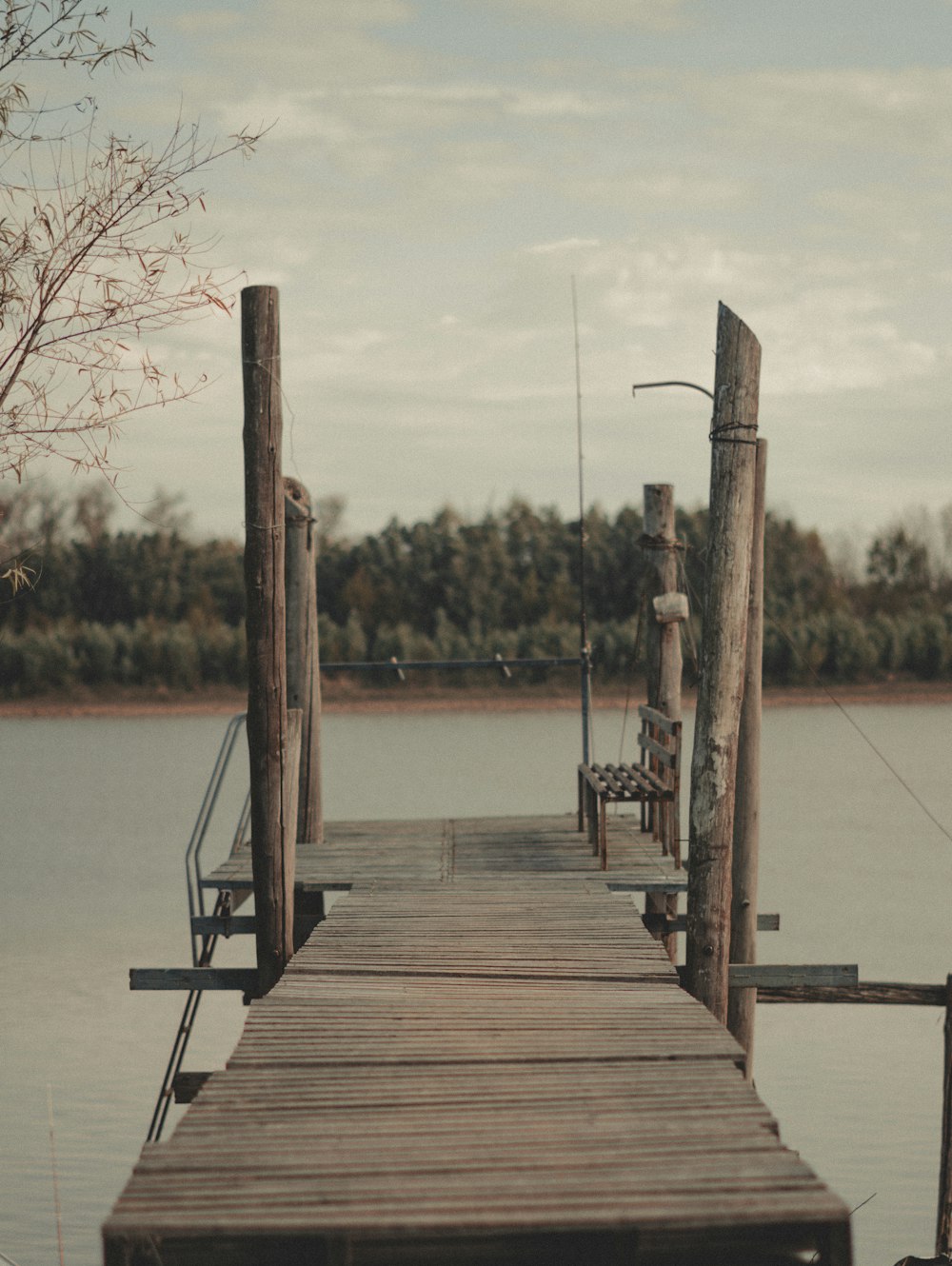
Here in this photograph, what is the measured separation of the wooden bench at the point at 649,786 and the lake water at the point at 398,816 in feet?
8.78

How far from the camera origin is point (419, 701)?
151 feet

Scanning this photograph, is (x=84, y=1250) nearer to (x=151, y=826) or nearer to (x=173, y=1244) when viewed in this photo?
(x=173, y=1244)

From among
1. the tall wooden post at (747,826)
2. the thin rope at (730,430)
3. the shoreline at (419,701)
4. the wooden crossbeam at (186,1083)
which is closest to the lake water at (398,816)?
the shoreline at (419,701)

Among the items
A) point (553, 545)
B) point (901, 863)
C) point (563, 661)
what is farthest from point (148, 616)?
point (563, 661)

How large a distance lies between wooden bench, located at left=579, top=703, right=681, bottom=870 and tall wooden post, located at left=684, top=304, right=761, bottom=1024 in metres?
1.56

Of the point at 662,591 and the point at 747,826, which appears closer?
the point at 747,826

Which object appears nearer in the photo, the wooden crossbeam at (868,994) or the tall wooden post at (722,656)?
the tall wooden post at (722,656)

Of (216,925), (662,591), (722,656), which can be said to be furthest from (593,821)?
(722,656)

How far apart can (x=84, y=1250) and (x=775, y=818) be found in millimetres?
20221

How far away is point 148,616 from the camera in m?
46.9

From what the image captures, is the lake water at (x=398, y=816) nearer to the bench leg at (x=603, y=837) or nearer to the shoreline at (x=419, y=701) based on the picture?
the shoreline at (x=419, y=701)

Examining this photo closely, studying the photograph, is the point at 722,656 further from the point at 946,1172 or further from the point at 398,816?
the point at 398,816

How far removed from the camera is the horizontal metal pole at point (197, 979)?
7621 millimetres

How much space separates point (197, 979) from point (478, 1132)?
11.6ft
